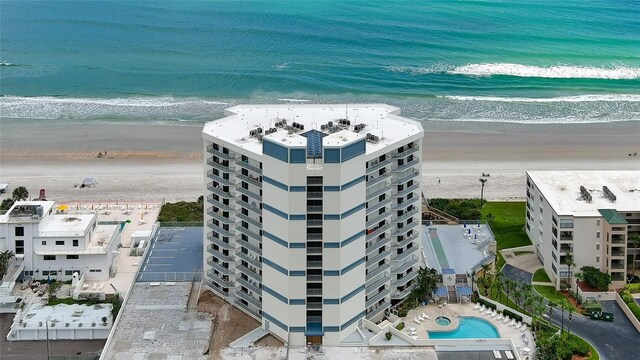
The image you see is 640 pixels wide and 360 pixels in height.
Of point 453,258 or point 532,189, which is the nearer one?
point 453,258

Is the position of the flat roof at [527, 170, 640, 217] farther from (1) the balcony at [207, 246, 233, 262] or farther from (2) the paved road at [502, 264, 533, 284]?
(1) the balcony at [207, 246, 233, 262]

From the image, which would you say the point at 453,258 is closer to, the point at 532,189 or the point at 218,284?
the point at 532,189

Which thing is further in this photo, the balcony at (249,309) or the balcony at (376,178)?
the balcony at (249,309)

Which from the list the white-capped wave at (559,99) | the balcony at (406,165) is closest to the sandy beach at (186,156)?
the white-capped wave at (559,99)

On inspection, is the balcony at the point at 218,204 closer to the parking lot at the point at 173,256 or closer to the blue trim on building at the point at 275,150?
the parking lot at the point at 173,256

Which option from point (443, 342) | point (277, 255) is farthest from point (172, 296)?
point (443, 342)

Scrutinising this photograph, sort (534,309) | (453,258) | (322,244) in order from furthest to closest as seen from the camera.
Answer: (453,258), (534,309), (322,244)

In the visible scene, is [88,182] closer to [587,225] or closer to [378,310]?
[378,310]

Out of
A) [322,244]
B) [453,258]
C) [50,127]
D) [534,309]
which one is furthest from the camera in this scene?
[50,127]
